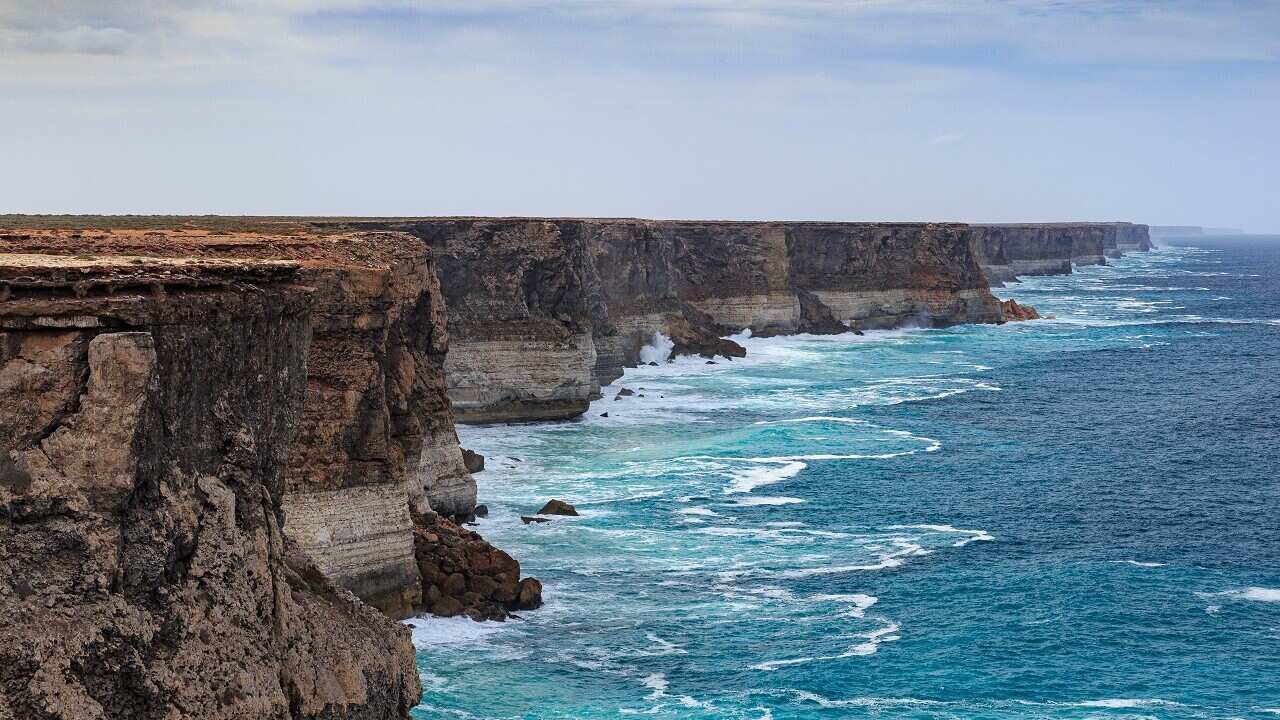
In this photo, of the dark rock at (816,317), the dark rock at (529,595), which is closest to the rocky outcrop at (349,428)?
the dark rock at (529,595)

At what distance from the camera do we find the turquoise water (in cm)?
3281

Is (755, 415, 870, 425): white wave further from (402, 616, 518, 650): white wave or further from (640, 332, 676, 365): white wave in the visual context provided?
(402, 616, 518, 650): white wave

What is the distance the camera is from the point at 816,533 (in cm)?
4719

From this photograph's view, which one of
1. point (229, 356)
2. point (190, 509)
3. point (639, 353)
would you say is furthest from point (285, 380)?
point (639, 353)

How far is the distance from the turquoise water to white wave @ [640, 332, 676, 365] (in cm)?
1030

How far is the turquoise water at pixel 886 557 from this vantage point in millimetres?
32812

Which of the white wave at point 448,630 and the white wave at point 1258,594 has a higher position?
the white wave at point 448,630

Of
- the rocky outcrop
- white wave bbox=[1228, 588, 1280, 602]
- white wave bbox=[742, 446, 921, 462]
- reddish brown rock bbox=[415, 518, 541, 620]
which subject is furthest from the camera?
white wave bbox=[742, 446, 921, 462]

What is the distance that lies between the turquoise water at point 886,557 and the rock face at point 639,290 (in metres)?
2.43

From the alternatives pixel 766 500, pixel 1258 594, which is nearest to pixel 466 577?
pixel 766 500

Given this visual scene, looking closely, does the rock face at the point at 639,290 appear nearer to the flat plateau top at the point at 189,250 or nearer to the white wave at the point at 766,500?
the white wave at the point at 766,500

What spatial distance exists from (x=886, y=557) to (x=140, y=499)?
1209 inches

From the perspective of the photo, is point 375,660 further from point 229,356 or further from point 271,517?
point 229,356

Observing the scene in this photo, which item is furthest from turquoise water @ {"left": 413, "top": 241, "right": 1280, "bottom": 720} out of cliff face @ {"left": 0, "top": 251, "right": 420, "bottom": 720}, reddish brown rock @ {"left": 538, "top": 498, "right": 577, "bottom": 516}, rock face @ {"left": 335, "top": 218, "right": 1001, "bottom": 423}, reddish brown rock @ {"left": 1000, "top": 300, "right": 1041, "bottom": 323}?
reddish brown rock @ {"left": 1000, "top": 300, "right": 1041, "bottom": 323}
